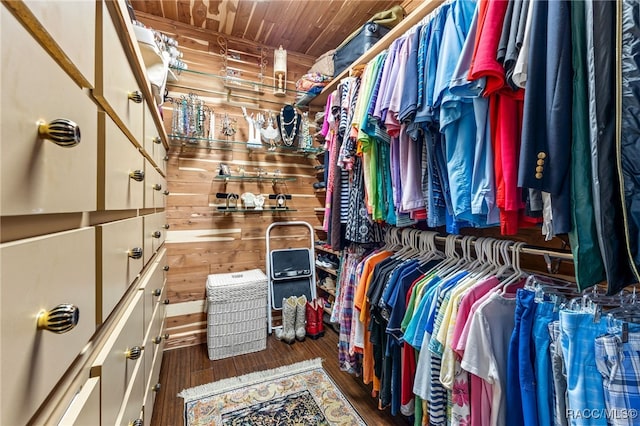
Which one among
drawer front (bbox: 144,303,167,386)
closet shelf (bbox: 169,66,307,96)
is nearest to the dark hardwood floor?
drawer front (bbox: 144,303,167,386)

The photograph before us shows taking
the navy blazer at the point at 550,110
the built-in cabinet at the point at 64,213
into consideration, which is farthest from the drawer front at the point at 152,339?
the navy blazer at the point at 550,110

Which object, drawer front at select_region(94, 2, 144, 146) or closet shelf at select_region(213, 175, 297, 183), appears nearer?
drawer front at select_region(94, 2, 144, 146)

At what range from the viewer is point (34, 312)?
13.9 inches

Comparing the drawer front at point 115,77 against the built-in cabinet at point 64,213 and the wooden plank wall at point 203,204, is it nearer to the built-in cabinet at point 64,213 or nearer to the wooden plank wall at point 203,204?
the built-in cabinet at point 64,213

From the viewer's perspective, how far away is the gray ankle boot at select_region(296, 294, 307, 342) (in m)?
2.38

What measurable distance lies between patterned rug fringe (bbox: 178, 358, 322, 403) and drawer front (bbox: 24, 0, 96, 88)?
1809mm

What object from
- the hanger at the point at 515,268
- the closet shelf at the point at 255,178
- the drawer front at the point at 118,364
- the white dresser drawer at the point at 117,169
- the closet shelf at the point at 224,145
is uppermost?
the closet shelf at the point at 224,145

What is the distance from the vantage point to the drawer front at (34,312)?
1.00ft

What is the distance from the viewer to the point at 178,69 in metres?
2.17

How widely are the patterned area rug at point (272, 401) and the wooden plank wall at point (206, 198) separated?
0.76m

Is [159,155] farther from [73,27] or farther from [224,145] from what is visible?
[73,27]

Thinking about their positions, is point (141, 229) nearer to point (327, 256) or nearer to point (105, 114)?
point (105, 114)

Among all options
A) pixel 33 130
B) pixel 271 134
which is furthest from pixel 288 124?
pixel 33 130

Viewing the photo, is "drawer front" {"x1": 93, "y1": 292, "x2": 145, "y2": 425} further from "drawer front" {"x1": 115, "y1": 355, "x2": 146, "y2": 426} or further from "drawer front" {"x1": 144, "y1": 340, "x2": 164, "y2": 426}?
"drawer front" {"x1": 144, "y1": 340, "x2": 164, "y2": 426}
